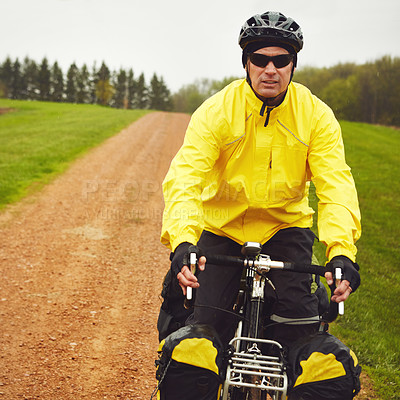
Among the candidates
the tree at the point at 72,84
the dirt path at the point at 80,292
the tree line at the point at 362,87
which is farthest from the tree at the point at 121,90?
the dirt path at the point at 80,292

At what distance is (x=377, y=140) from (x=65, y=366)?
86.4 feet

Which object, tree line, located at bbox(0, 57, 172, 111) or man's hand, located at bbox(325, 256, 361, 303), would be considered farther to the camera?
tree line, located at bbox(0, 57, 172, 111)

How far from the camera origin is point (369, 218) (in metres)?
Answer: 10.8

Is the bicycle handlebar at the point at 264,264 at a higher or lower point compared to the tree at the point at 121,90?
lower

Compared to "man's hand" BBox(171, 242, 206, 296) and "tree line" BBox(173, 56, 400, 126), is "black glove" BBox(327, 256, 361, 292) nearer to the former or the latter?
"man's hand" BBox(171, 242, 206, 296)

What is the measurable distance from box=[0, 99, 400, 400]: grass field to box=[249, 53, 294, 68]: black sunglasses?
128 inches

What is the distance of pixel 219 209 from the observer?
3182 mm

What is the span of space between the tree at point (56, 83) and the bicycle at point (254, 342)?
78645mm

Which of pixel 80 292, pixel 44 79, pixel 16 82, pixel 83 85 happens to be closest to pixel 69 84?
pixel 83 85

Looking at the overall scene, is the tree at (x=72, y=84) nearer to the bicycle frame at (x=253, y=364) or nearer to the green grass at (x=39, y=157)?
the green grass at (x=39, y=157)

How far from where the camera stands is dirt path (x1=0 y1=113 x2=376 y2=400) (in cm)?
412

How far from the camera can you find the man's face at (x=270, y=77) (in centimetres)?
295

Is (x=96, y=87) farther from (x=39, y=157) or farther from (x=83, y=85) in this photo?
(x=39, y=157)

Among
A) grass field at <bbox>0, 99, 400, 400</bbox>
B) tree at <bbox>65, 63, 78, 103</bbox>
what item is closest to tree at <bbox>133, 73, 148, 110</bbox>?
tree at <bbox>65, 63, 78, 103</bbox>
